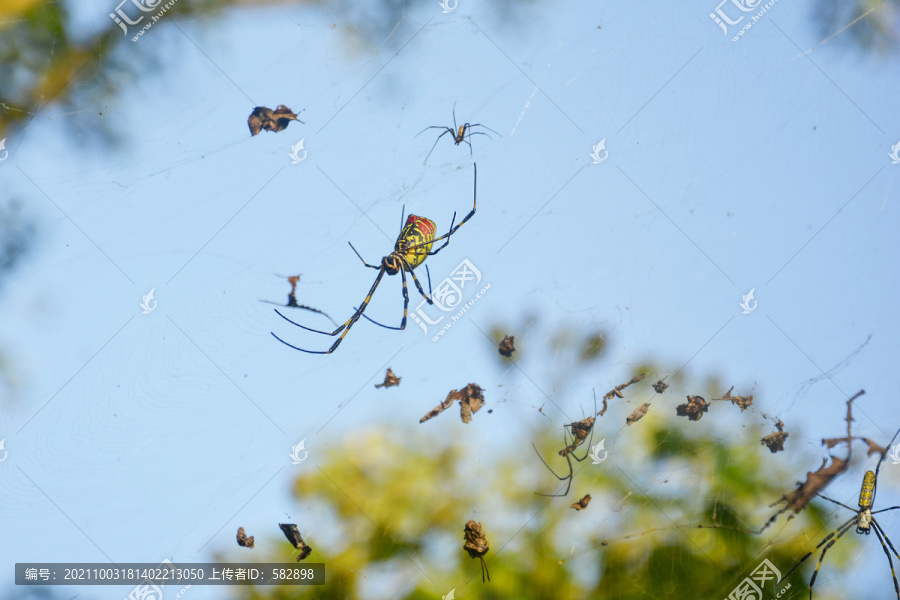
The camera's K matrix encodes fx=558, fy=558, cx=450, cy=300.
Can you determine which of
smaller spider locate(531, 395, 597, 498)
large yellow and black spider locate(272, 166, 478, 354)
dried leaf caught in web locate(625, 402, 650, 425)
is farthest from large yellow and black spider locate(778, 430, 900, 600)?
large yellow and black spider locate(272, 166, 478, 354)

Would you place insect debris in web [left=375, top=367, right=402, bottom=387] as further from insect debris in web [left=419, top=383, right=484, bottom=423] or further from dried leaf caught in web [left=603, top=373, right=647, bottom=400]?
dried leaf caught in web [left=603, top=373, right=647, bottom=400]

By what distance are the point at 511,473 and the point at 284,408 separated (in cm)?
274

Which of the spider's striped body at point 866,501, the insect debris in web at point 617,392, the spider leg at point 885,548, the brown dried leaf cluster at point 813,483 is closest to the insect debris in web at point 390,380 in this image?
the insect debris in web at point 617,392

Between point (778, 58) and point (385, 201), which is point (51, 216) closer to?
point (385, 201)

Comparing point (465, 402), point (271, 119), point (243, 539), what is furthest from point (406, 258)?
point (243, 539)

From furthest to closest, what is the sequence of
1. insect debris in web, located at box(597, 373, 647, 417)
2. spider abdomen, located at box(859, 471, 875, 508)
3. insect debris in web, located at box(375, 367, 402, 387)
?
spider abdomen, located at box(859, 471, 875, 508) → insect debris in web, located at box(597, 373, 647, 417) → insect debris in web, located at box(375, 367, 402, 387)

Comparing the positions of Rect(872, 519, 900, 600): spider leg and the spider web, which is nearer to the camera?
the spider web

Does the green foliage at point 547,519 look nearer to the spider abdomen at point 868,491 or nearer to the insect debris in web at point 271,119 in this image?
the spider abdomen at point 868,491

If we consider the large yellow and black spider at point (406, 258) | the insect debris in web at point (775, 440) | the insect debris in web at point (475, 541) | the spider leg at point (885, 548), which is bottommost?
the spider leg at point (885, 548)

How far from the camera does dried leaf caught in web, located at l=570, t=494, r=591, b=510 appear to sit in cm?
669

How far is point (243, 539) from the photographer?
6277mm

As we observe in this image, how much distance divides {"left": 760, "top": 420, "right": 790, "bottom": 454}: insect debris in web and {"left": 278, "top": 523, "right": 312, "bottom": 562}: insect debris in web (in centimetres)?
565

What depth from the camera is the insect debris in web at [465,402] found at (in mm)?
6477

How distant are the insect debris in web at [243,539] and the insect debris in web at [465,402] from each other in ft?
7.62
